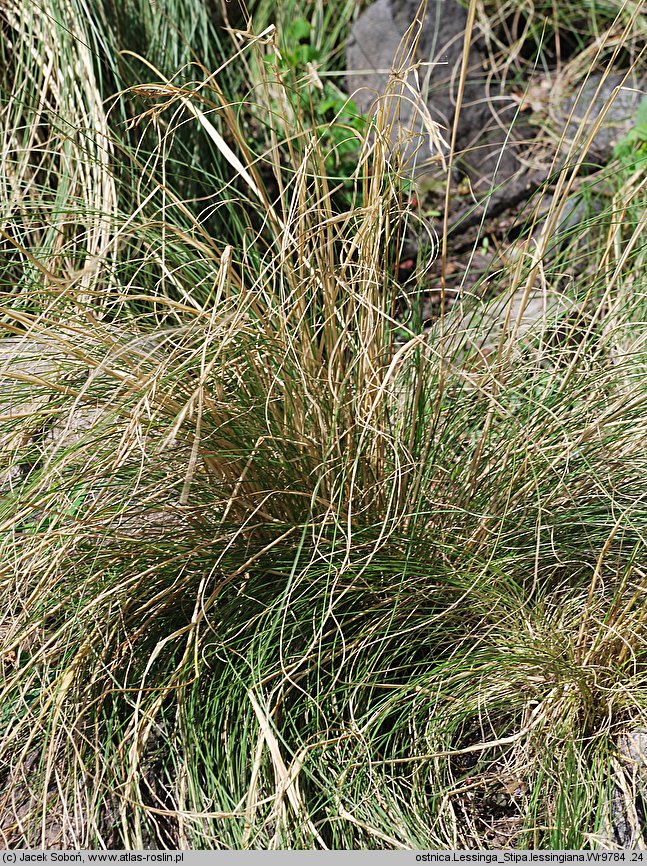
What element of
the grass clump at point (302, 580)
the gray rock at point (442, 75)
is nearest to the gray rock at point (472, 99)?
the gray rock at point (442, 75)

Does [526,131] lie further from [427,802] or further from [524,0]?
[427,802]

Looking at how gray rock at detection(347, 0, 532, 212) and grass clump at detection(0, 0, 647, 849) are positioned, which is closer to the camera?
grass clump at detection(0, 0, 647, 849)

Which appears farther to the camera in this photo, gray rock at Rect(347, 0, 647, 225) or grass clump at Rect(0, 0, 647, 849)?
gray rock at Rect(347, 0, 647, 225)

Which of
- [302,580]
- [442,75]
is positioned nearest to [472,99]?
[442,75]

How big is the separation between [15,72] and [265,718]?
2.03 meters

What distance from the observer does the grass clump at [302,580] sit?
1333 millimetres

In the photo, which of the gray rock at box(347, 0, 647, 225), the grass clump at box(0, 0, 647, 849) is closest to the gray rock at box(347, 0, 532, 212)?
the gray rock at box(347, 0, 647, 225)

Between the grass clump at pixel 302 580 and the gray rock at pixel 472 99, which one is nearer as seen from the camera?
the grass clump at pixel 302 580

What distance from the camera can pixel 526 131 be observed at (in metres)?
3.16

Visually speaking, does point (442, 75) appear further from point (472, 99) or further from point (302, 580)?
point (302, 580)

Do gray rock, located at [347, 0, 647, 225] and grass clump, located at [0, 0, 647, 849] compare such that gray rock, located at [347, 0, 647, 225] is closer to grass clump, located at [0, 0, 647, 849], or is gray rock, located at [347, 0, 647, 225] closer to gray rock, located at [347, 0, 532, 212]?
gray rock, located at [347, 0, 532, 212]

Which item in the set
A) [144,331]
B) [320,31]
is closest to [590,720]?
[144,331]

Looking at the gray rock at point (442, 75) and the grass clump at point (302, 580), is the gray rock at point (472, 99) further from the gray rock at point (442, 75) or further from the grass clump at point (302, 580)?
the grass clump at point (302, 580)

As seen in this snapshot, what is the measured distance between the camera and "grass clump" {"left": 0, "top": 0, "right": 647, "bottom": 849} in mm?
1333
